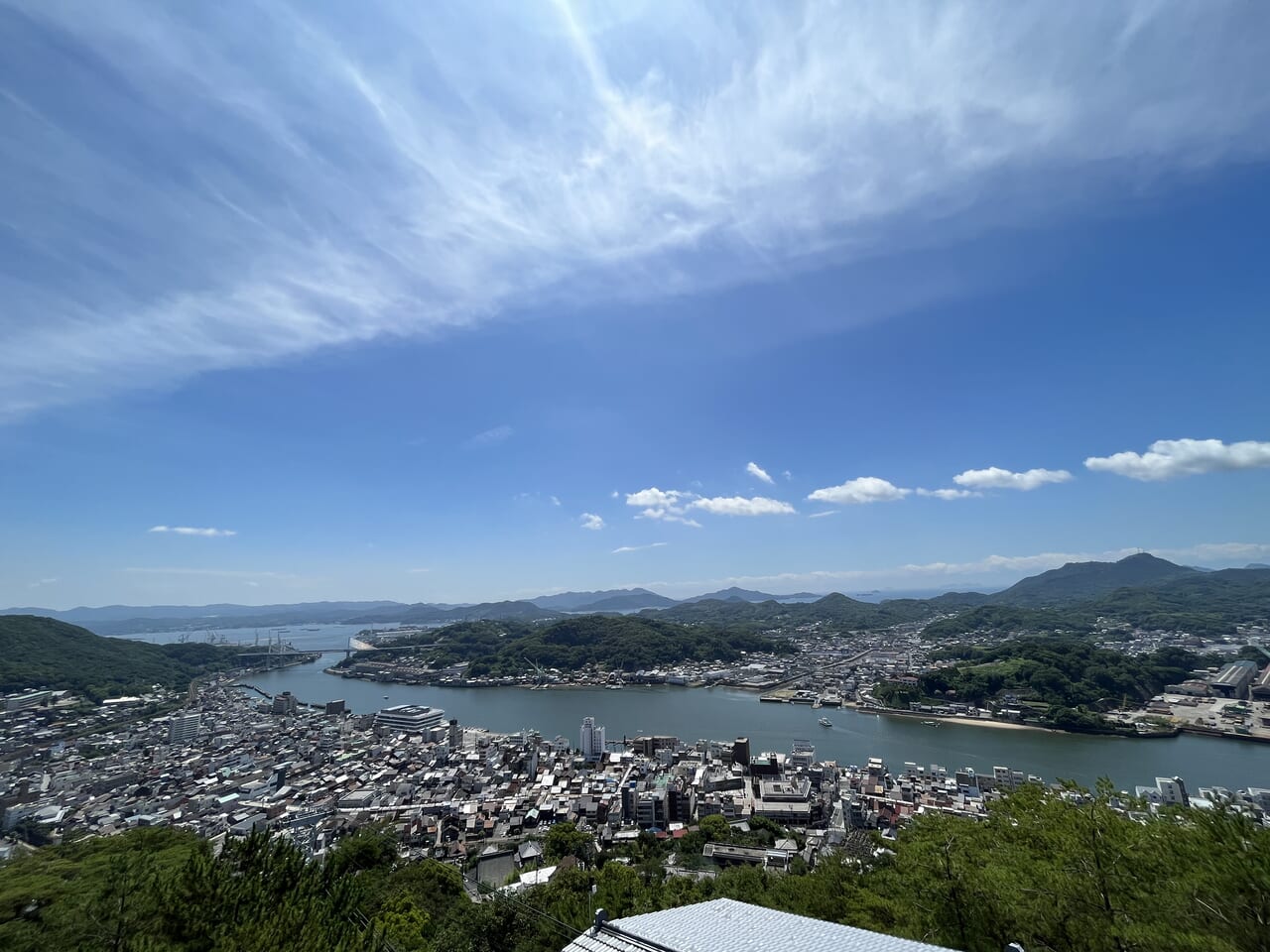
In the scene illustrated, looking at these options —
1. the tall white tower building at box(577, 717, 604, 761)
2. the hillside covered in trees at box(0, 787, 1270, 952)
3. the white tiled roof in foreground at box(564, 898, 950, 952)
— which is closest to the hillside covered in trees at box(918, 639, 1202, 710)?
the tall white tower building at box(577, 717, 604, 761)

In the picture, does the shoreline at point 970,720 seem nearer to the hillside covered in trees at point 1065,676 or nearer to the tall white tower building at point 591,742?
the hillside covered in trees at point 1065,676

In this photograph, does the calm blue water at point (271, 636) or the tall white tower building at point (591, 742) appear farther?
the calm blue water at point (271, 636)

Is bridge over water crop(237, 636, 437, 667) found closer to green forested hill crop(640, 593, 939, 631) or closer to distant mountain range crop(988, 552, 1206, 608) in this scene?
green forested hill crop(640, 593, 939, 631)

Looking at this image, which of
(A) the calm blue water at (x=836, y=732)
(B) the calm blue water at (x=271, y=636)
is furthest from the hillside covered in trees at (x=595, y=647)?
(B) the calm blue water at (x=271, y=636)

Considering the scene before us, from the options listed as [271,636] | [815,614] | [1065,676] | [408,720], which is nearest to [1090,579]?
[815,614]

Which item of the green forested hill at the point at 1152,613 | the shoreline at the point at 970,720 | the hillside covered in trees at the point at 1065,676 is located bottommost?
the shoreline at the point at 970,720

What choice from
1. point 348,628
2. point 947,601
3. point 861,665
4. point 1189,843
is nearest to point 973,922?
point 1189,843
